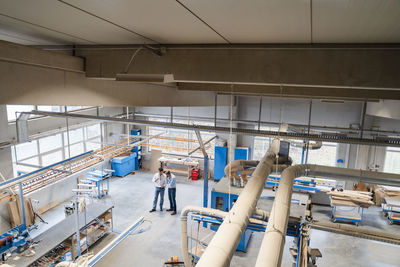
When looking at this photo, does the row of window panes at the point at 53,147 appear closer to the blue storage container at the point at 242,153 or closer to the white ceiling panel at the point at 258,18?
the blue storage container at the point at 242,153

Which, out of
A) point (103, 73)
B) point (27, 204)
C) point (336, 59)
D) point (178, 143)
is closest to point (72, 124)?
point (27, 204)

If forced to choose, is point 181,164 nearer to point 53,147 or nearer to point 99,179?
point 99,179

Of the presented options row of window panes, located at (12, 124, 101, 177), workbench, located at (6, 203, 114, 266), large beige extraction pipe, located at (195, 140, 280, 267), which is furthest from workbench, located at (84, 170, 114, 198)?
large beige extraction pipe, located at (195, 140, 280, 267)

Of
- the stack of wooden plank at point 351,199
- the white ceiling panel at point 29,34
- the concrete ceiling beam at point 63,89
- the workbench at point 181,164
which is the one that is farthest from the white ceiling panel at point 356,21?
the workbench at point 181,164

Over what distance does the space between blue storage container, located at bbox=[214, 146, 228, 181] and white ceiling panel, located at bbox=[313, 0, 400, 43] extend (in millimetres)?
8420

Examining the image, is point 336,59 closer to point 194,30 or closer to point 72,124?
point 194,30

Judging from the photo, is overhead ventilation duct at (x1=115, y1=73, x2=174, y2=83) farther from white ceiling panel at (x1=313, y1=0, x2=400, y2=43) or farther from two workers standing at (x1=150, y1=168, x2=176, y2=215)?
two workers standing at (x1=150, y1=168, x2=176, y2=215)

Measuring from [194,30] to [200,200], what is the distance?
7.37 metres

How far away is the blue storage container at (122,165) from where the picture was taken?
10.7 metres

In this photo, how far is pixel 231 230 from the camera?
5.81 feet

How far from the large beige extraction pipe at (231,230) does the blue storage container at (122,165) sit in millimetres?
8698

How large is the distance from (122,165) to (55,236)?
5.69 m

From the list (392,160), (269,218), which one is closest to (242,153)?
(392,160)

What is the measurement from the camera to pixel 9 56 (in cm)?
222
